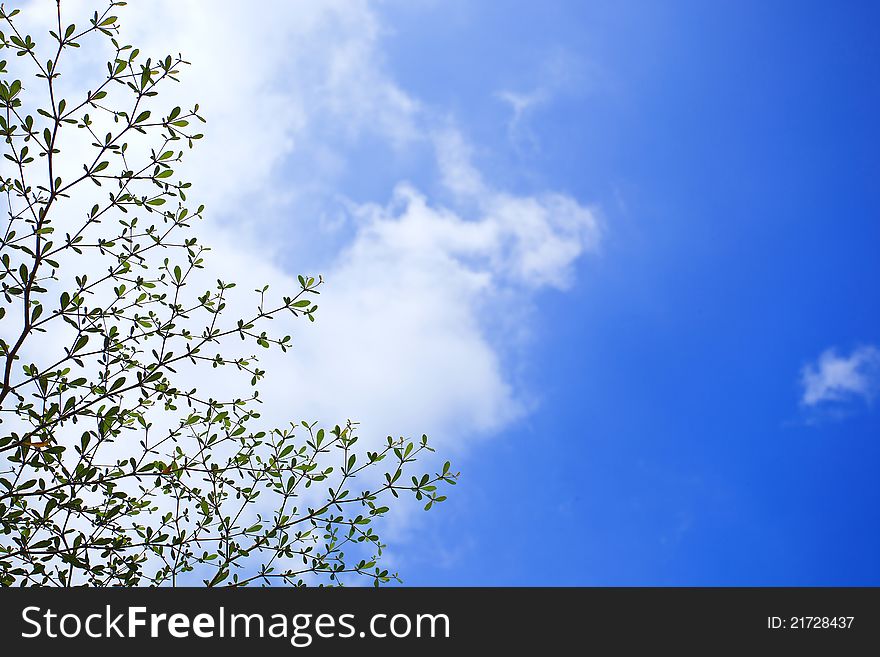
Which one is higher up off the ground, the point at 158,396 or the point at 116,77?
the point at 116,77

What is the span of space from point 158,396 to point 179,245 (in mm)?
1338

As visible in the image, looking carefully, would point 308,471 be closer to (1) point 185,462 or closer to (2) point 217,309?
(1) point 185,462

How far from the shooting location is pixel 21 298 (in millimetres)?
5125

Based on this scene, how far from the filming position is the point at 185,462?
590 cm
